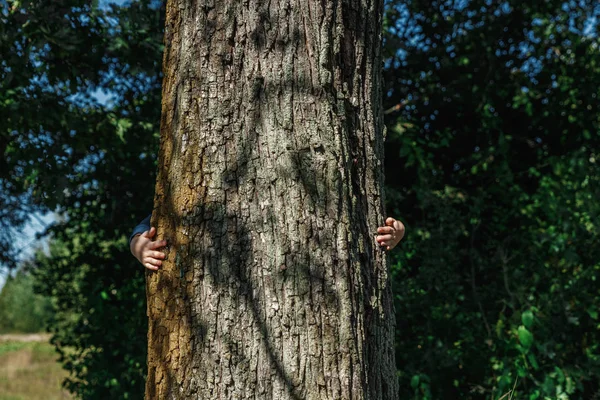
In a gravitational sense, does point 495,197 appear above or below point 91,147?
below

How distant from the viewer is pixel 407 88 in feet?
21.9

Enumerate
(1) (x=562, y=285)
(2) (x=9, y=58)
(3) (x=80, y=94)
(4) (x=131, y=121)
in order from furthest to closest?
(3) (x=80, y=94) → (4) (x=131, y=121) → (1) (x=562, y=285) → (2) (x=9, y=58)

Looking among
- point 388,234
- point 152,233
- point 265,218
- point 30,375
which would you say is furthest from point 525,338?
point 30,375

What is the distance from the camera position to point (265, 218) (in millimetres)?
2293

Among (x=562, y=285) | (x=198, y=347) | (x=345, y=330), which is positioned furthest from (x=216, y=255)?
(x=562, y=285)

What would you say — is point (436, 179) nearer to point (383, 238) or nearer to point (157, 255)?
point (383, 238)

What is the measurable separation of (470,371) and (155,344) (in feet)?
11.0

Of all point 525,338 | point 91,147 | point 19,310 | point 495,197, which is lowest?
point 525,338

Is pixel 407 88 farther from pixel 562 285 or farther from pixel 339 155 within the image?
pixel 339 155

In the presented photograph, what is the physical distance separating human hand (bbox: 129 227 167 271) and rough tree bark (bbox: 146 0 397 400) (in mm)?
42

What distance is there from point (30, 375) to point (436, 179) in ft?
36.6

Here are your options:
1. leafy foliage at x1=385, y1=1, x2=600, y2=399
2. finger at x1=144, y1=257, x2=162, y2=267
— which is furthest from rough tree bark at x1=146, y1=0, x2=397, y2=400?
leafy foliage at x1=385, y1=1, x2=600, y2=399

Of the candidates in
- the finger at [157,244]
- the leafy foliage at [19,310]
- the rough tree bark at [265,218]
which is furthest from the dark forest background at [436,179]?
the leafy foliage at [19,310]

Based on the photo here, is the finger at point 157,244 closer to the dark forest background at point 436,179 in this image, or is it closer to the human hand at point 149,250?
the human hand at point 149,250
